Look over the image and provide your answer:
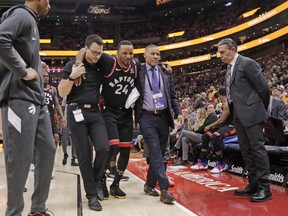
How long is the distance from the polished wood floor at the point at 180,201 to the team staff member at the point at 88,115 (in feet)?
1.00

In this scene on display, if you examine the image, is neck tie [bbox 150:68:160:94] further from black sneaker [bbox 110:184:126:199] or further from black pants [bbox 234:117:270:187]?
black sneaker [bbox 110:184:126:199]

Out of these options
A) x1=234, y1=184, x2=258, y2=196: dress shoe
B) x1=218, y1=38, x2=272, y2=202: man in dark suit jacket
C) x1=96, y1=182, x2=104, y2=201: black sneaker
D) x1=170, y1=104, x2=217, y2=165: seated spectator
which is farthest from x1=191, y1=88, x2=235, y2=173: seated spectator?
x1=96, y1=182, x2=104, y2=201: black sneaker

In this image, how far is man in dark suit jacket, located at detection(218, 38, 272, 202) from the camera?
381cm

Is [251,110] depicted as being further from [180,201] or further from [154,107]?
[180,201]

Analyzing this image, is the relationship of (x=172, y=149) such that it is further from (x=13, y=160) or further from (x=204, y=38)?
(x=204, y=38)

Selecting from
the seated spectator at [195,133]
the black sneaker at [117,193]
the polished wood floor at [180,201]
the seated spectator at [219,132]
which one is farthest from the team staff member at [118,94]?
the seated spectator at [195,133]

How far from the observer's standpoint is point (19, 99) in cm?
235

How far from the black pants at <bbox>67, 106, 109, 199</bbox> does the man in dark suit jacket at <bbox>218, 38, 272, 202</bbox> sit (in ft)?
5.37

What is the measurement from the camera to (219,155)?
6.11 m

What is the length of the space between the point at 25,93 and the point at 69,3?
117 feet

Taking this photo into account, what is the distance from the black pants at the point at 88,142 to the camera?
3.56 meters

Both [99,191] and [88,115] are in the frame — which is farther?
A: [99,191]

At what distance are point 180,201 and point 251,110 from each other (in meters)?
1.34

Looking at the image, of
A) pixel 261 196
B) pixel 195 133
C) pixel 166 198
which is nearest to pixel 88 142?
pixel 166 198
